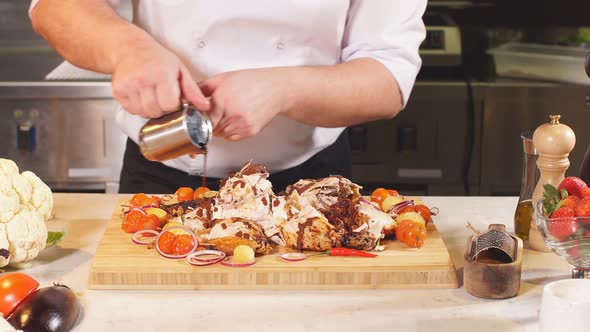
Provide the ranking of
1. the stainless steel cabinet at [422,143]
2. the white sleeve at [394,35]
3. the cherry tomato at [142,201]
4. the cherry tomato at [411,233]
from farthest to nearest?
the stainless steel cabinet at [422,143], the white sleeve at [394,35], the cherry tomato at [142,201], the cherry tomato at [411,233]

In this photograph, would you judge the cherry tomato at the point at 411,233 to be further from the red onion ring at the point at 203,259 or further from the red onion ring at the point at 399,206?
the red onion ring at the point at 203,259

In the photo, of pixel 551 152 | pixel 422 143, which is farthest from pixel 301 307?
pixel 422 143

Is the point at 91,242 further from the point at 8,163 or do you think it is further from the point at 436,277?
the point at 436,277

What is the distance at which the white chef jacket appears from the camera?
2.04m

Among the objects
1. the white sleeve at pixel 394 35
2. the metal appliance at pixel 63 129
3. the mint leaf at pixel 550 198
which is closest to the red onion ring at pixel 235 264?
the mint leaf at pixel 550 198

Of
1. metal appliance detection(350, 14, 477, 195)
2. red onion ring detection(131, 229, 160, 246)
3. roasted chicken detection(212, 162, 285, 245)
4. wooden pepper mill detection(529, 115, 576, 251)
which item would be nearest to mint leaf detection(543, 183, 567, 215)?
wooden pepper mill detection(529, 115, 576, 251)

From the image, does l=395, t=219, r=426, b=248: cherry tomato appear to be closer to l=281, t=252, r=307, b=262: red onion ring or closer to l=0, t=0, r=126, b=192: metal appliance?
l=281, t=252, r=307, b=262: red onion ring

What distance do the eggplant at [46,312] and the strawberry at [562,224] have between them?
0.77 meters

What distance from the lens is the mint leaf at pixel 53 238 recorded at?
171 centimetres

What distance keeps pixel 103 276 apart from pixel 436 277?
569 mm

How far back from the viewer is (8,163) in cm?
171

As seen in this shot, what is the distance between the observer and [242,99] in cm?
168

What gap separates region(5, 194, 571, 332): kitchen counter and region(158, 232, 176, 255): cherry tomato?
90 mm

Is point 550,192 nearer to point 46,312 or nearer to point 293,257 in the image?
point 293,257
